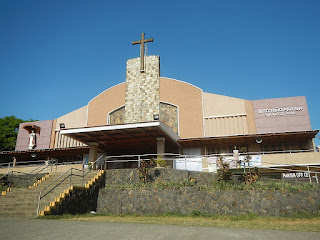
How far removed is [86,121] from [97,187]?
1265 centimetres

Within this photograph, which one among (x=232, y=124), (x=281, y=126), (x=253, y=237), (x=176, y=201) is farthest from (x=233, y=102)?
(x=253, y=237)

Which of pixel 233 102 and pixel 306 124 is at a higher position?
pixel 233 102

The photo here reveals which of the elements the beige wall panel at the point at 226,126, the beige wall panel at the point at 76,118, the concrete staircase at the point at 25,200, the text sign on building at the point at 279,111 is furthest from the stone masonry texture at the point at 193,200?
the beige wall panel at the point at 76,118

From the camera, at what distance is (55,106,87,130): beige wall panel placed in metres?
27.8

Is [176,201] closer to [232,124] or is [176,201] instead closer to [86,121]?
[232,124]

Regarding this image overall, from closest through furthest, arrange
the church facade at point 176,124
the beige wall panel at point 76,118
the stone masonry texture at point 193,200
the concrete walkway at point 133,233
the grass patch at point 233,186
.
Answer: the concrete walkway at point 133,233, the stone masonry texture at point 193,200, the grass patch at point 233,186, the church facade at point 176,124, the beige wall panel at point 76,118

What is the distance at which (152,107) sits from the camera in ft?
81.9

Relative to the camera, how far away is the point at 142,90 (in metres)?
25.7

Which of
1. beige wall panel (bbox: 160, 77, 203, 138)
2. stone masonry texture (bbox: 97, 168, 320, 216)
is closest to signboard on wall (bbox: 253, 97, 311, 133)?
beige wall panel (bbox: 160, 77, 203, 138)

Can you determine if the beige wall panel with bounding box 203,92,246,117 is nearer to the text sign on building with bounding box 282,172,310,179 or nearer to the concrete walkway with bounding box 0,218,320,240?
the text sign on building with bounding box 282,172,310,179

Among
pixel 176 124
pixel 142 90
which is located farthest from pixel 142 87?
pixel 176 124

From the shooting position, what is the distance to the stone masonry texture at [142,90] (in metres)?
24.9

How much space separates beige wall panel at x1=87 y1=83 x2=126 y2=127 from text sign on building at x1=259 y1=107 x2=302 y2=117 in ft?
40.5

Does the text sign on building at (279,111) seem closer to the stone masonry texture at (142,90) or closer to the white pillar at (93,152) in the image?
the stone masonry texture at (142,90)
